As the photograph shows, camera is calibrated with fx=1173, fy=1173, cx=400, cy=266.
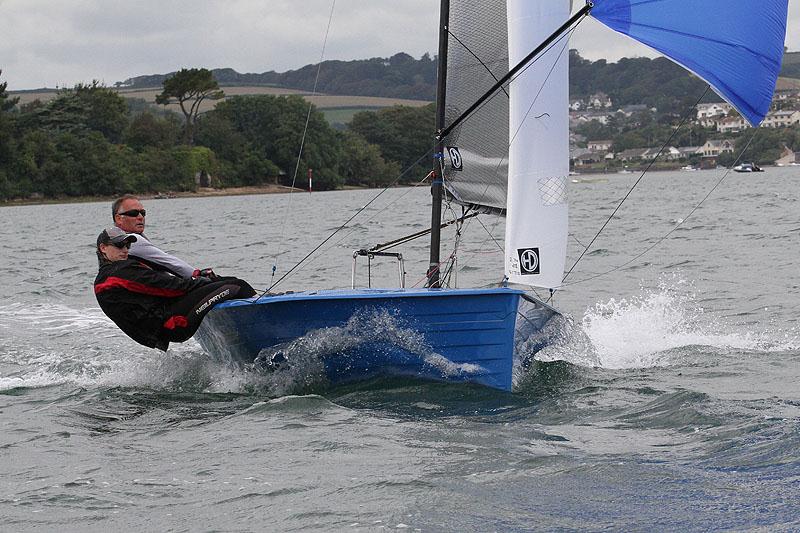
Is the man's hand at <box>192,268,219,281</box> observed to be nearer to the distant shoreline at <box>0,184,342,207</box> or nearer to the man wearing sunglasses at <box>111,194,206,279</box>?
the man wearing sunglasses at <box>111,194,206,279</box>

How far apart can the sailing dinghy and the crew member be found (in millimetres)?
163

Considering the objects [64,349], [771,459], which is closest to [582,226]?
[64,349]

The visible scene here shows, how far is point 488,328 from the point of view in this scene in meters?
7.18

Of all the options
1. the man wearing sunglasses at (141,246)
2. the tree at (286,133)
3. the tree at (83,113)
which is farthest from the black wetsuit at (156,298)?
the tree at (83,113)

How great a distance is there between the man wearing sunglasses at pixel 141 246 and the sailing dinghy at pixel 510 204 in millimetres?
413

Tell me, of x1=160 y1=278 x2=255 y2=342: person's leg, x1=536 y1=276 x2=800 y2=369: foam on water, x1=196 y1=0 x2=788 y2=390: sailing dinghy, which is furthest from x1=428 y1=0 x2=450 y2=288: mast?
x1=160 y1=278 x2=255 y2=342: person's leg

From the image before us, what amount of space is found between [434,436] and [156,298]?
2447 mm

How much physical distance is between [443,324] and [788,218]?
2067 cm

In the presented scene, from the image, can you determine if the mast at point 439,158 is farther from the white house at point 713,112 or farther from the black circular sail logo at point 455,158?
the white house at point 713,112

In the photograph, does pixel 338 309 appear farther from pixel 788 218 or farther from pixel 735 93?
pixel 788 218

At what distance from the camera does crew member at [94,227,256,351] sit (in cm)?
769

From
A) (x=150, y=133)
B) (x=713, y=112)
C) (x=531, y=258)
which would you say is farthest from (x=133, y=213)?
(x=713, y=112)

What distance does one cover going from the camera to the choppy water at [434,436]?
16.0ft

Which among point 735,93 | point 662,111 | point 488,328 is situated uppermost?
point 662,111
